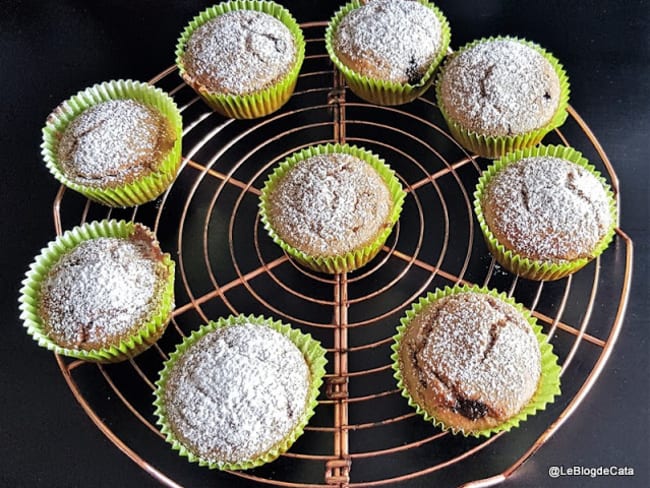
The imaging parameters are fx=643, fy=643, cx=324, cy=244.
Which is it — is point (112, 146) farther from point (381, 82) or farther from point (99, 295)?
point (381, 82)

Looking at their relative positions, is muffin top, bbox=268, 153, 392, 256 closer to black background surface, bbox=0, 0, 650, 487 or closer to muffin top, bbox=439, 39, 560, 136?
muffin top, bbox=439, 39, 560, 136

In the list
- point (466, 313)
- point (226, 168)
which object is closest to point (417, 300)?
point (466, 313)

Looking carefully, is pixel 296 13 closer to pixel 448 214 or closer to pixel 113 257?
pixel 448 214

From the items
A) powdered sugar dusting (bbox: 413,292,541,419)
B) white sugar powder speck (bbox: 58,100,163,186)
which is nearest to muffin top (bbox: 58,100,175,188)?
white sugar powder speck (bbox: 58,100,163,186)

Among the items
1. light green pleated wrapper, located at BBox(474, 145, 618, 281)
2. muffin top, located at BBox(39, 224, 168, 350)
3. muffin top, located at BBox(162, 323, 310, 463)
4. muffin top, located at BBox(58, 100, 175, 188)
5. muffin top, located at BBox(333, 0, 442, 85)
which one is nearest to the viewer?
muffin top, located at BBox(162, 323, 310, 463)

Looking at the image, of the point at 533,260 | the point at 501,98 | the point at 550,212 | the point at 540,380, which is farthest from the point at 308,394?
the point at 501,98
